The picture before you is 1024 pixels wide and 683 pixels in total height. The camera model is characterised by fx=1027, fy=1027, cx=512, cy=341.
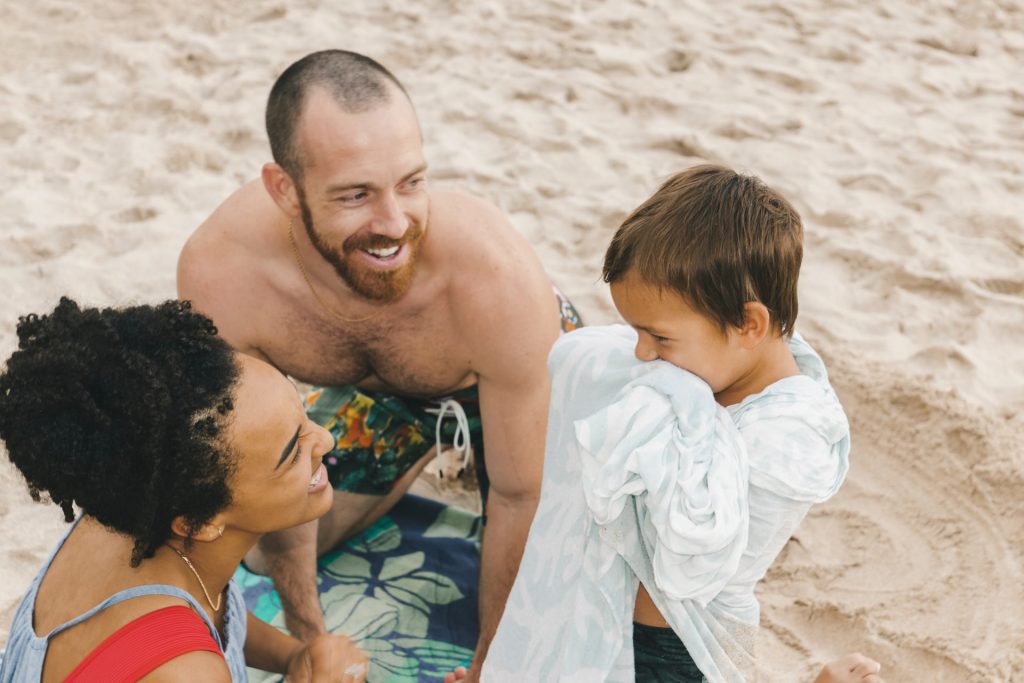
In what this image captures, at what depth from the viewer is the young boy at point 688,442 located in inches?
63.0

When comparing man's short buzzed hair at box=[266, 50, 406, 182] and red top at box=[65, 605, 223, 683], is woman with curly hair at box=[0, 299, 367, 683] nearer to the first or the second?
red top at box=[65, 605, 223, 683]

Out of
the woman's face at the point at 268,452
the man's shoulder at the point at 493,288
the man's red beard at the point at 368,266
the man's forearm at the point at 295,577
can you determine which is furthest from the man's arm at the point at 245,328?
the woman's face at the point at 268,452

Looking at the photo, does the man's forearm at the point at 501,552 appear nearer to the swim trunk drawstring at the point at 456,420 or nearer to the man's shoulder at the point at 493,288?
the swim trunk drawstring at the point at 456,420

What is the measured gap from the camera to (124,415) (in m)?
Answer: 1.58

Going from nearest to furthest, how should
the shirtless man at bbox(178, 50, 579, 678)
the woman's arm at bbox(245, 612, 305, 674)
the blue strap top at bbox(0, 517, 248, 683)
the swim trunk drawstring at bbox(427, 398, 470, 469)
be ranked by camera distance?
the blue strap top at bbox(0, 517, 248, 683)
the woman's arm at bbox(245, 612, 305, 674)
the shirtless man at bbox(178, 50, 579, 678)
the swim trunk drawstring at bbox(427, 398, 470, 469)

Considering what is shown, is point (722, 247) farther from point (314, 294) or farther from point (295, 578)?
point (295, 578)

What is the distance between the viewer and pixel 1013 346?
3.39m

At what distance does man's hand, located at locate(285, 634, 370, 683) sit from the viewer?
1935 mm

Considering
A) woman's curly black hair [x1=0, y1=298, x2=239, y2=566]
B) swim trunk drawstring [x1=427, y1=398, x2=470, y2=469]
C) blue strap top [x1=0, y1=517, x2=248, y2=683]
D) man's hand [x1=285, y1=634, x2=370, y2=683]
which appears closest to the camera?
woman's curly black hair [x1=0, y1=298, x2=239, y2=566]

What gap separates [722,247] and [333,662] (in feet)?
3.47

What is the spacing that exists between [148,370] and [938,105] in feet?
13.9

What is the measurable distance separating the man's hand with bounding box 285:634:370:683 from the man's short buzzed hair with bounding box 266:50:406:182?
1093 mm

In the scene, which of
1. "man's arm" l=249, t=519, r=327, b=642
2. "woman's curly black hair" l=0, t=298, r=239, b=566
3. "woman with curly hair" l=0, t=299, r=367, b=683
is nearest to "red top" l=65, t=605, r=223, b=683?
"woman with curly hair" l=0, t=299, r=367, b=683

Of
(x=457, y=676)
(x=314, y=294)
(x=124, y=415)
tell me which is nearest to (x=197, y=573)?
(x=124, y=415)
